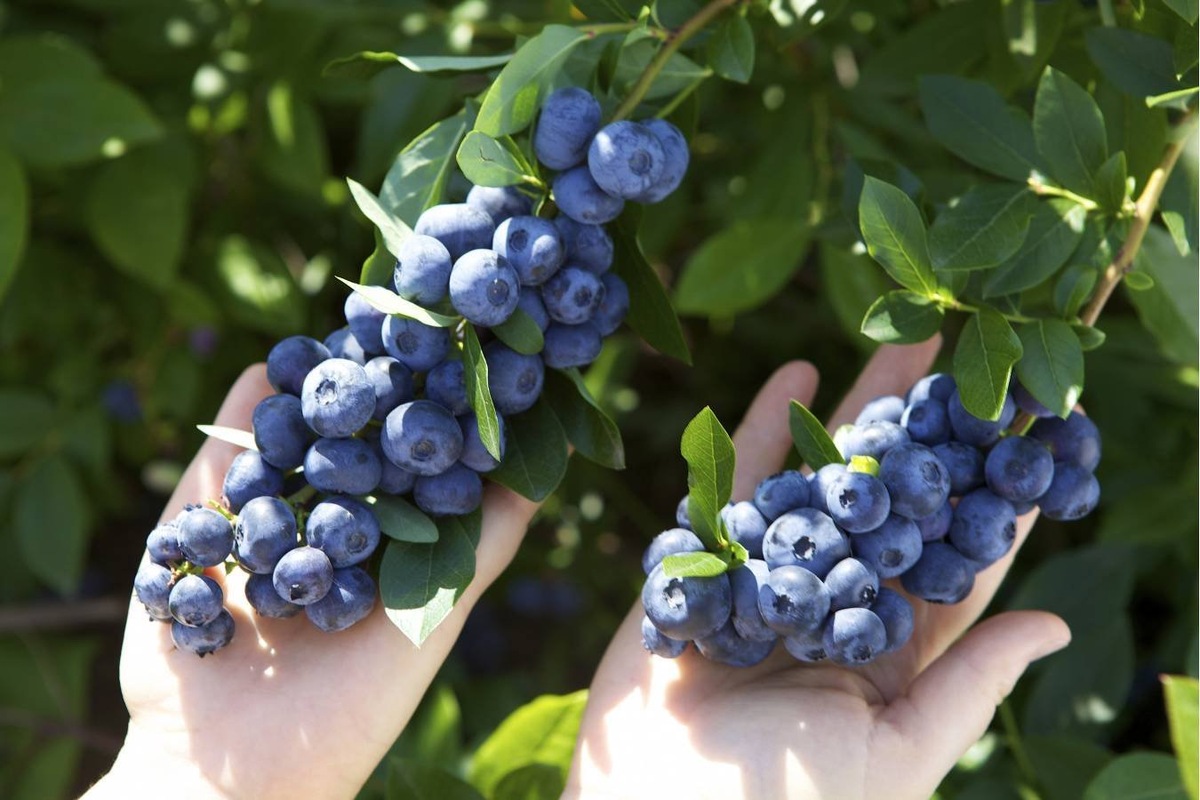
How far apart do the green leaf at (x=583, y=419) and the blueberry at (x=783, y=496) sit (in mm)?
172

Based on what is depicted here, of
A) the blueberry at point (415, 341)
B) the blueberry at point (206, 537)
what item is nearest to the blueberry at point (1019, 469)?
the blueberry at point (415, 341)

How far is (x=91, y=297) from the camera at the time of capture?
2254 millimetres

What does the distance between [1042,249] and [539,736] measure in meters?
0.94

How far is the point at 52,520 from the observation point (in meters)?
2.15

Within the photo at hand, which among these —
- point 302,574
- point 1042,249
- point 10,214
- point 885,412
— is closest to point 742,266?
point 885,412

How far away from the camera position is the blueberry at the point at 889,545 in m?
1.29

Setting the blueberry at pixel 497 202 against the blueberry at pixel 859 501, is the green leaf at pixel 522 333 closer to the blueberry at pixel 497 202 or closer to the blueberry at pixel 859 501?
the blueberry at pixel 497 202

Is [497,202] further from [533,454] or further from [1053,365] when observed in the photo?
[1053,365]

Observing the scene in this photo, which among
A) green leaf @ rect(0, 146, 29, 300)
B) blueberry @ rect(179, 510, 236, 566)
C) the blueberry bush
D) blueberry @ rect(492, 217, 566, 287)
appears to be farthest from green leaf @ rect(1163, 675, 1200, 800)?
green leaf @ rect(0, 146, 29, 300)

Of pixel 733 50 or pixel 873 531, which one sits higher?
pixel 733 50

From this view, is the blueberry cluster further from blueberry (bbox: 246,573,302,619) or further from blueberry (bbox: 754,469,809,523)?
blueberry (bbox: 246,573,302,619)

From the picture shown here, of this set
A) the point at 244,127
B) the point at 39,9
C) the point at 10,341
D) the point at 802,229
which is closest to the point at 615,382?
the point at 802,229

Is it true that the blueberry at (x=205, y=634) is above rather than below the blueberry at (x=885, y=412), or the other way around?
below

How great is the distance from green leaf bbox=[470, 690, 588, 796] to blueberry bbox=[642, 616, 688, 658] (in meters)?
0.30
